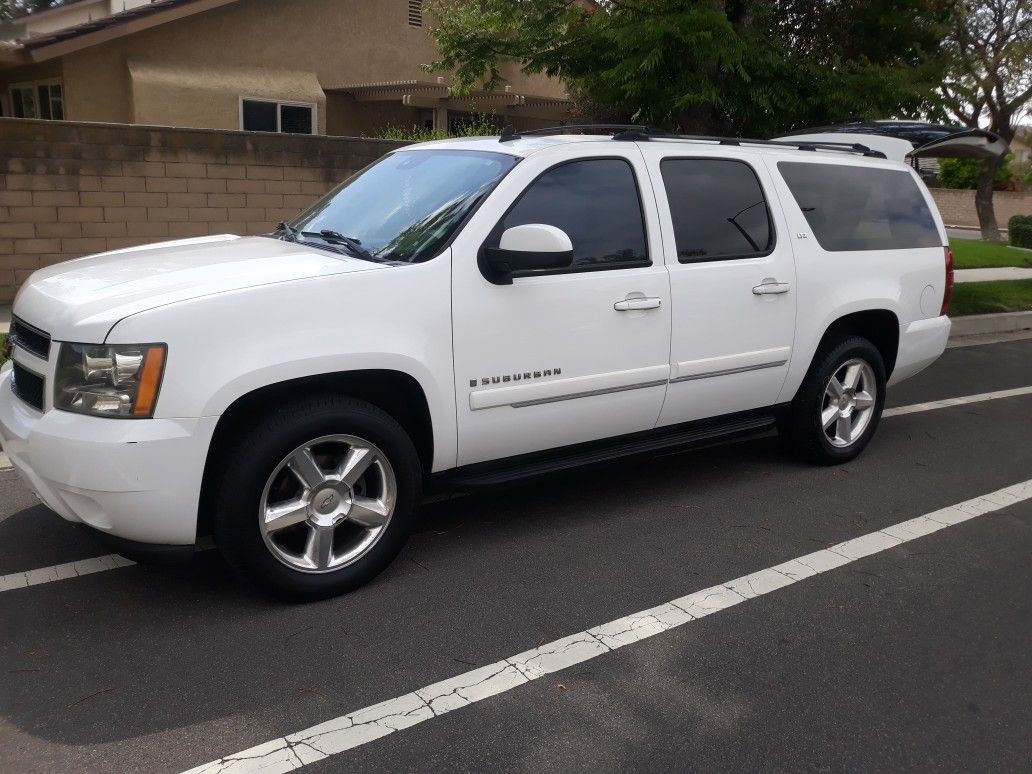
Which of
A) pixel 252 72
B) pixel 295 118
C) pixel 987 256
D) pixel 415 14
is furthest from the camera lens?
pixel 415 14

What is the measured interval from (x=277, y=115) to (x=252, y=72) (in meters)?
0.81

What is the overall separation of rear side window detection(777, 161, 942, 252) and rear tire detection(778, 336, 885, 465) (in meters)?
0.65

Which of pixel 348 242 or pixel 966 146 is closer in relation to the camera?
pixel 348 242

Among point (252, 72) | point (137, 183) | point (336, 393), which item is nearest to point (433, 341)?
point (336, 393)

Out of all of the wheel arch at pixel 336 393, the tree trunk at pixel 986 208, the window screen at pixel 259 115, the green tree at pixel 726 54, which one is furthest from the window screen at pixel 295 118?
the tree trunk at pixel 986 208

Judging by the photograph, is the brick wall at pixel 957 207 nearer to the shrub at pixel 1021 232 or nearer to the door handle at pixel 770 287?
the shrub at pixel 1021 232

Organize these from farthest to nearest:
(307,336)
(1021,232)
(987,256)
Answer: (1021,232) < (987,256) < (307,336)

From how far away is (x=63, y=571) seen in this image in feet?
14.1

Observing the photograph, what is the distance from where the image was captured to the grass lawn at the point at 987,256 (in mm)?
17250

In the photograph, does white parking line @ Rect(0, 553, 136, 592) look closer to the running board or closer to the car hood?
the car hood

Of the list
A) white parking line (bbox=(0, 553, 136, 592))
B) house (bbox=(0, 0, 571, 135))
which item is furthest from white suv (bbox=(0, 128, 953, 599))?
house (bbox=(0, 0, 571, 135))

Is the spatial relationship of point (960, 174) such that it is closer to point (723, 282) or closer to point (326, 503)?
point (723, 282)

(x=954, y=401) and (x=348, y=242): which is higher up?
(x=348, y=242)

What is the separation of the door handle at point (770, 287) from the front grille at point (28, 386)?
350cm
